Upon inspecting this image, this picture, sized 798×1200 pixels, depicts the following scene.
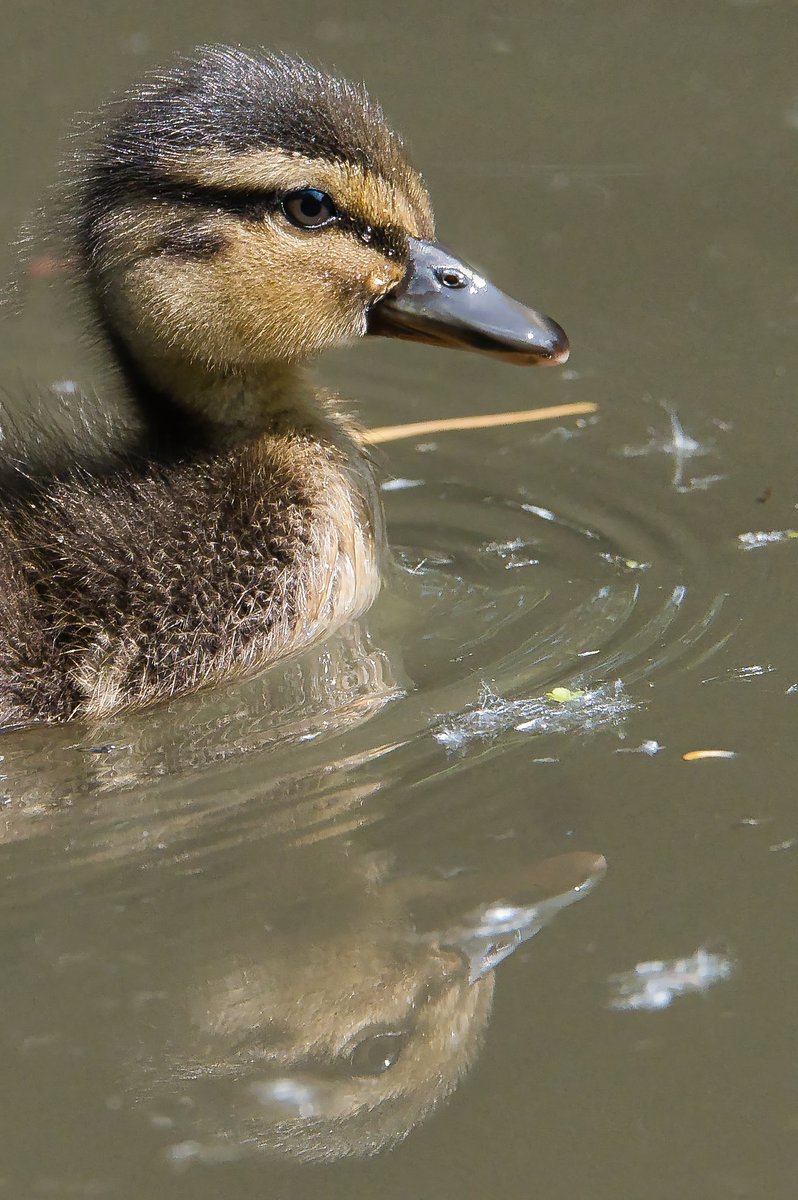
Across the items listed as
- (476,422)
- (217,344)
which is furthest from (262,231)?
(476,422)

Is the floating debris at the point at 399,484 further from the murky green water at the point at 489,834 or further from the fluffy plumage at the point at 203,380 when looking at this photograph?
the fluffy plumage at the point at 203,380

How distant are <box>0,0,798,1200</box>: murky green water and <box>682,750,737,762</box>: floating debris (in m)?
0.02

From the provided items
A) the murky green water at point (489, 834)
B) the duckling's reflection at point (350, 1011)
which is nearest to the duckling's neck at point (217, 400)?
the murky green water at point (489, 834)

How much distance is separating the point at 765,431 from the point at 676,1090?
2.73 meters

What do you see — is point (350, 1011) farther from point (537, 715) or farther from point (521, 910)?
point (537, 715)

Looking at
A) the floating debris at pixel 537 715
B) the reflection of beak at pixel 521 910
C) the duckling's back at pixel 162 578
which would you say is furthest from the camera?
the duckling's back at pixel 162 578

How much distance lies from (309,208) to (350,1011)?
75.8 inches

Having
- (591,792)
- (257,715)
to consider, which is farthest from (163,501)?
(591,792)

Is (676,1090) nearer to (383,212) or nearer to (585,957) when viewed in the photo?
(585,957)

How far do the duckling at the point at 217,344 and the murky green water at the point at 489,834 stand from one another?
19 cm

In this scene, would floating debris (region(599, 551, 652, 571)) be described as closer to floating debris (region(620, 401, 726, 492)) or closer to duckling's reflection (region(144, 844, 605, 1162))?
floating debris (region(620, 401, 726, 492))

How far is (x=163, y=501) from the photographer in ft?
13.7

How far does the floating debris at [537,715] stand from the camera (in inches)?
155

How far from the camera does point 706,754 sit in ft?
12.4
